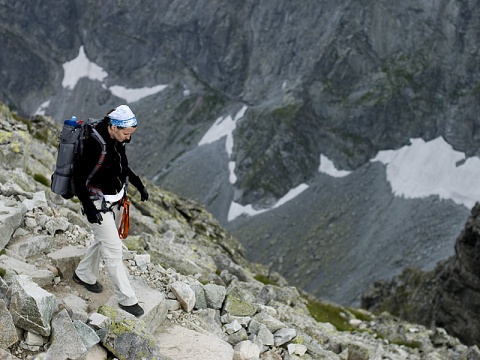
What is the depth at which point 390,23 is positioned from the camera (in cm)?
11619

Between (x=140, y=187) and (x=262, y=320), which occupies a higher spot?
(x=140, y=187)

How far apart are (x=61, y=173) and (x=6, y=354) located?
3290 millimetres

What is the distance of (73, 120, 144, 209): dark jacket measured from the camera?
29.8ft

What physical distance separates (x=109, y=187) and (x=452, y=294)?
44.2 m

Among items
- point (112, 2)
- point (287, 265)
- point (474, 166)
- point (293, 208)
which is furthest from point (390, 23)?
point (112, 2)

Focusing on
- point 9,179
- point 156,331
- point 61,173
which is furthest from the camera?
point 9,179

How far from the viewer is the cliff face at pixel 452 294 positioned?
4431 centimetres

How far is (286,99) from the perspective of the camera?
127 metres

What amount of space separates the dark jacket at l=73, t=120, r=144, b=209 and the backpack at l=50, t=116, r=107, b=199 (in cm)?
8

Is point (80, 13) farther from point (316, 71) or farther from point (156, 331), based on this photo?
point (156, 331)

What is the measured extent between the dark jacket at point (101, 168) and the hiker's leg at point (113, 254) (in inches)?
23.1

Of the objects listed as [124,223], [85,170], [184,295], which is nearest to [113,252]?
[124,223]

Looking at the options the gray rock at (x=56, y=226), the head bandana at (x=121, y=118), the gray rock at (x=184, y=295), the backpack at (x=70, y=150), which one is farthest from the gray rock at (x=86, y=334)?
the gray rock at (x=56, y=226)

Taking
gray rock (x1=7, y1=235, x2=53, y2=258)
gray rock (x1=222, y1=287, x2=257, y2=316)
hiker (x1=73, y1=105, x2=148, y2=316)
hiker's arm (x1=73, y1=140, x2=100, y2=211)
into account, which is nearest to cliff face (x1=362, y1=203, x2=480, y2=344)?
gray rock (x1=222, y1=287, x2=257, y2=316)
